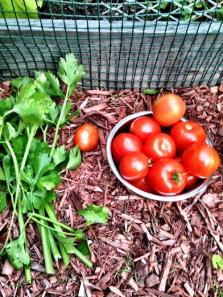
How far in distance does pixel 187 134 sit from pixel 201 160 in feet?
0.48

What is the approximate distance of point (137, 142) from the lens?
6.08ft

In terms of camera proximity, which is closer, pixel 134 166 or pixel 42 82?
pixel 134 166

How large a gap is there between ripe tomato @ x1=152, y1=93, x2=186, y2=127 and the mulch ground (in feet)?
0.83

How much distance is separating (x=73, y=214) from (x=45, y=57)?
658 mm

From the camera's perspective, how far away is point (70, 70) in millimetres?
1840

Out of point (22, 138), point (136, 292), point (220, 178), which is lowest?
point (136, 292)

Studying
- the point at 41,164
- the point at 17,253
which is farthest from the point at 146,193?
the point at 17,253

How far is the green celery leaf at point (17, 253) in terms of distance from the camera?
1622 mm

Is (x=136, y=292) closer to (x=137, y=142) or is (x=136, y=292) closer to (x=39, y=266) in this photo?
(x=39, y=266)

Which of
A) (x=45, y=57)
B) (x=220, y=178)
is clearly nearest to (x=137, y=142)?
(x=220, y=178)

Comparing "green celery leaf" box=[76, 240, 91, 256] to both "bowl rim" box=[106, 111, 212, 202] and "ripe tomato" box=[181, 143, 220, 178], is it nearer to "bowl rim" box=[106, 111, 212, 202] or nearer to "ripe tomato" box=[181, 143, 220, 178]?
"bowl rim" box=[106, 111, 212, 202]

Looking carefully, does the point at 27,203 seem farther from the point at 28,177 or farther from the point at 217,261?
the point at 217,261

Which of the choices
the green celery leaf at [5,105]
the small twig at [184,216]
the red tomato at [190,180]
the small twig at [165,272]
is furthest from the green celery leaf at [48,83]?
the small twig at [165,272]

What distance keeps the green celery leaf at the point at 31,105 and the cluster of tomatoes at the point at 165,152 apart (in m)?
0.32
